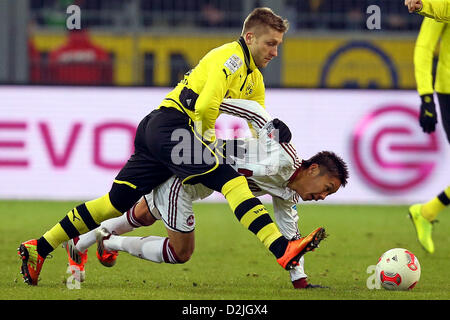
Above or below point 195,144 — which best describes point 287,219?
below

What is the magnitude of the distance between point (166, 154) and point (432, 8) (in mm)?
2331

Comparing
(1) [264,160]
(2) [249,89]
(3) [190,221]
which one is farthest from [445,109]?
(3) [190,221]

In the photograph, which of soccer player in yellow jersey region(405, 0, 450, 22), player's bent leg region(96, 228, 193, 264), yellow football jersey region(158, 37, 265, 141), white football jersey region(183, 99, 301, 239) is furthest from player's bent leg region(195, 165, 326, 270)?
soccer player in yellow jersey region(405, 0, 450, 22)

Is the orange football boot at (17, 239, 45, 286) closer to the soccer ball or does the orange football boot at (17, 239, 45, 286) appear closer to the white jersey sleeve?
the white jersey sleeve

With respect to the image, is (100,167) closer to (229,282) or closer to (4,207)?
(4,207)

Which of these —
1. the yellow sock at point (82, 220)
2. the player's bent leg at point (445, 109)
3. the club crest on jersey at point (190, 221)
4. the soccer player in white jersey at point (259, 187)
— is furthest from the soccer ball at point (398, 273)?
the player's bent leg at point (445, 109)

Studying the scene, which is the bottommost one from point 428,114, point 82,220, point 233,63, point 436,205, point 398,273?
point 436,205

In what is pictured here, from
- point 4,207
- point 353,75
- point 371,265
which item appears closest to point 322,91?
point 353,75

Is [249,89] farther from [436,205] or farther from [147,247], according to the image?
[436,205]

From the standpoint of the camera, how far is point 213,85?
5.50 metres

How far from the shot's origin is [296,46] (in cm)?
1212

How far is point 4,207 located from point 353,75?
4.41 meters

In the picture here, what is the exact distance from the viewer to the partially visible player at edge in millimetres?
5484

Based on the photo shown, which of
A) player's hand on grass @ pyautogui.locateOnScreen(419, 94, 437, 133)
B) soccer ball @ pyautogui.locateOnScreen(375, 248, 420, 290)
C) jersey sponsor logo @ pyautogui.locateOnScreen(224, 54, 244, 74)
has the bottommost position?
soccer ball @ pyautogui.locateOnScreen(375, 248, 420, 290)
